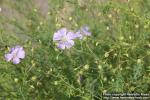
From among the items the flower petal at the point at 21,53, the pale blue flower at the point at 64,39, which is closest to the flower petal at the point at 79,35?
the pale blue flower at the point at 64,39

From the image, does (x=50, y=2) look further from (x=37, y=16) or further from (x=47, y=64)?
(x=47, y=64)

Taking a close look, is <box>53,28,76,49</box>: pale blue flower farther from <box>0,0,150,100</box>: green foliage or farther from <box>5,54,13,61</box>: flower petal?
<box>5,54,13,61</box>: flower petal

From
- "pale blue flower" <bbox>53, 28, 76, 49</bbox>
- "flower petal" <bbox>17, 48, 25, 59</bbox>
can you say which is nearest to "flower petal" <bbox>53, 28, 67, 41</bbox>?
"pale blue flower" <bbox>53, 28, 76, 49</bbox>

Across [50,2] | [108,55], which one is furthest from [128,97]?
[50,2]

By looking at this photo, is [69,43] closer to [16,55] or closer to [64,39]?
[64,39]

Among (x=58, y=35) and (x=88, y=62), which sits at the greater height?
(x=58, y=35)

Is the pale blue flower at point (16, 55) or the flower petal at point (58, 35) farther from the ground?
the flower petal at point (58, 35)

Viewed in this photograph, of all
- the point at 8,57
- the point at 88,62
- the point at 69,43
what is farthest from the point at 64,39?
the point at 8,57

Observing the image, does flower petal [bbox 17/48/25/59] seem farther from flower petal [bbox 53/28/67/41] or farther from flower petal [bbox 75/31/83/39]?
flower petal [bbox 75/31/83/39]

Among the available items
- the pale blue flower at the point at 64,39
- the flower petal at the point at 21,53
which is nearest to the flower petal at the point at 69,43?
the pale blue flower at the point at 64,39

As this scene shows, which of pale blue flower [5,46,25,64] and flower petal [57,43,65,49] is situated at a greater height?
flower petal [57,43,65,49]

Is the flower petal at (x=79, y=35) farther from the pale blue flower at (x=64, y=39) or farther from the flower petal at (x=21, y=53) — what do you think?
the flower petal at (x=21, y=53)

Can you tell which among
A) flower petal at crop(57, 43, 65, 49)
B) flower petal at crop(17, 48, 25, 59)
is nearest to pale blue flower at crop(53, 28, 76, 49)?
flower petal at crop(57, 43, 65, 49)
